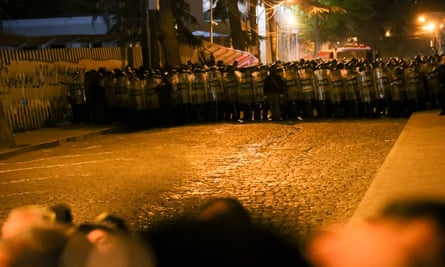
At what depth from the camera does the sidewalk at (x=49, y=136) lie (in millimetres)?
14611

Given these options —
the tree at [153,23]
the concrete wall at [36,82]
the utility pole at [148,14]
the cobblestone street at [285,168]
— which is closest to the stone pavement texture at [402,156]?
the cobblestone street at [285,168]

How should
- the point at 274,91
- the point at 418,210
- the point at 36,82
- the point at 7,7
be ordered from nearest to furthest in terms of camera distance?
the point at 418,210, the point at 274,91, the point at 36,82, the point at 7,7

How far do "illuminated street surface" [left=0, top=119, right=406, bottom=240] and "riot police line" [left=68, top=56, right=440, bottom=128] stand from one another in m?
1.97

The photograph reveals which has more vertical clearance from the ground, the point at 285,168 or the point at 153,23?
the point at 153,23

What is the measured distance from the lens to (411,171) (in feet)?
29.9

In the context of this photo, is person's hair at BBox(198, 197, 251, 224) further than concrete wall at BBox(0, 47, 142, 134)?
No

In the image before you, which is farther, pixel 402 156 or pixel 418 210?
pixel 402 156

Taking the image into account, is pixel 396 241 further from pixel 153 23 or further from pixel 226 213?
pixel 153 23

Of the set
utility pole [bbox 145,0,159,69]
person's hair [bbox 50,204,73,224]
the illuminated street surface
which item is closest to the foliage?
utility pole [bbox 145,0,159,69]

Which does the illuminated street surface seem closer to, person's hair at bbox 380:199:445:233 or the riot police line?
the riot police line

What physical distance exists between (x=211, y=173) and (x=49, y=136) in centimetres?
782

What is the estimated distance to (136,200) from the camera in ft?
28.9

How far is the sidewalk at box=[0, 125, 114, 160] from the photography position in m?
14.6

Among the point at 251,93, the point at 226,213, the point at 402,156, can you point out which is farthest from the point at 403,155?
the point at 251,93
